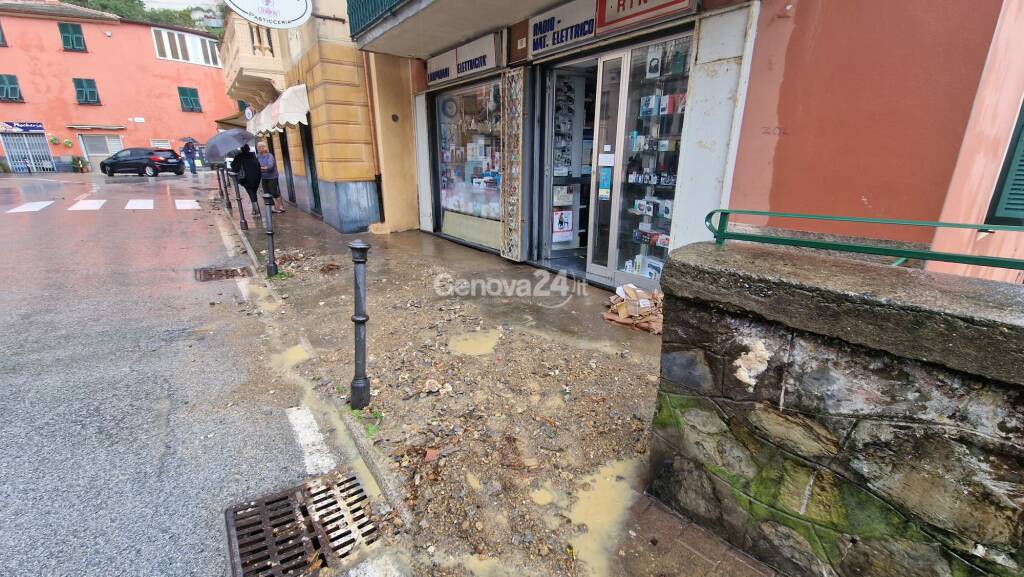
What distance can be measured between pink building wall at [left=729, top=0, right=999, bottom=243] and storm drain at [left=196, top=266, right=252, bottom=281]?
6.56m

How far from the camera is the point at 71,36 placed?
2645 centimetres

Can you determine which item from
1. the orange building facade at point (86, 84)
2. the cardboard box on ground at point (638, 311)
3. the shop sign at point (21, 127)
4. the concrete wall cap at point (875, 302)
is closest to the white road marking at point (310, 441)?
the concrete wall cap at point (875, 302)

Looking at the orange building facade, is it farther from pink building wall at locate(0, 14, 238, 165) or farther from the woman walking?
the woman walking

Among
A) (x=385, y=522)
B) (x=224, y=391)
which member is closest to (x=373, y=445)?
(x=385, y=522)

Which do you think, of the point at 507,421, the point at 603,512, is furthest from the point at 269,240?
the point at 603,512

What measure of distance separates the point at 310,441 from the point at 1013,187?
6259 mm

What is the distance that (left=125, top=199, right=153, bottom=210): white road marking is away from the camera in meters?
12.7

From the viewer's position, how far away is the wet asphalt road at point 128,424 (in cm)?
209

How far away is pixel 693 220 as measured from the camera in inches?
173

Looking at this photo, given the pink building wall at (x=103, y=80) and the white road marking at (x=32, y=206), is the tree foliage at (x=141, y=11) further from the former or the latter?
the white road marking at (x=32, y=206)

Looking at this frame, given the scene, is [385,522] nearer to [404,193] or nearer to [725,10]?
[725,10]

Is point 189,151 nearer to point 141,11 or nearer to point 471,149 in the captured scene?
point 141,11

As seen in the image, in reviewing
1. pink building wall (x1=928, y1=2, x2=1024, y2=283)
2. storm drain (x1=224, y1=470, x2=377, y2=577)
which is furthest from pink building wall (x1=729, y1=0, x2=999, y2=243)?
storm drain (x1=224, y1=470, x2=377, y2=577)

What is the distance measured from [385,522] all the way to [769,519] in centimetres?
176
